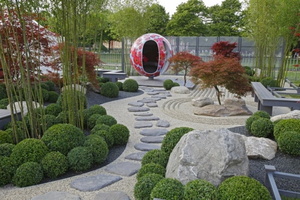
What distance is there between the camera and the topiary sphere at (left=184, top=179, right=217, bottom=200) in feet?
7.60

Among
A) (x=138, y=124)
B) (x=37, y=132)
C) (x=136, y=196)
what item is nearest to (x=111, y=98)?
(x=138, y=124)

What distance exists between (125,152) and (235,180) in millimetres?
2057

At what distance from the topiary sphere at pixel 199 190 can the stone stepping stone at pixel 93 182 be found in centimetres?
109

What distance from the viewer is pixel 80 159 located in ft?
11.2

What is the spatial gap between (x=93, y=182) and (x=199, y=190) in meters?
1.33

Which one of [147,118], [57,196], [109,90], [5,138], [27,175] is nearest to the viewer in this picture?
[57,196]

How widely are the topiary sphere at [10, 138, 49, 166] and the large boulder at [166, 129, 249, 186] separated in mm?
1649

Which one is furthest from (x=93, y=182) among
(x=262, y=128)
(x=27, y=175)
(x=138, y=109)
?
(x=138, y=109)

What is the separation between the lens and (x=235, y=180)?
243 centimetres

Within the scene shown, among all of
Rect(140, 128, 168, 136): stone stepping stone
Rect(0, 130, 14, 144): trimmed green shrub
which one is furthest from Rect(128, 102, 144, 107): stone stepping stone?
Rect(0, 130, 14, 144): trimmed green shrub

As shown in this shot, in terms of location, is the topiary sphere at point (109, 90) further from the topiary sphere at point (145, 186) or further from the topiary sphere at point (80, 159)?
the topiary sphere at point (145, 186)

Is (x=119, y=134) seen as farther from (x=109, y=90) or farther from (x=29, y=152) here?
(x=109, y=90)

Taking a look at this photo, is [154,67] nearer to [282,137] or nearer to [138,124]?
[138,124]

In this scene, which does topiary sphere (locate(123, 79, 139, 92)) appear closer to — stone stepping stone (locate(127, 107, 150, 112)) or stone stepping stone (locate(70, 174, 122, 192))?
stone stepping stone (locate(127, 107, 150, 112))
